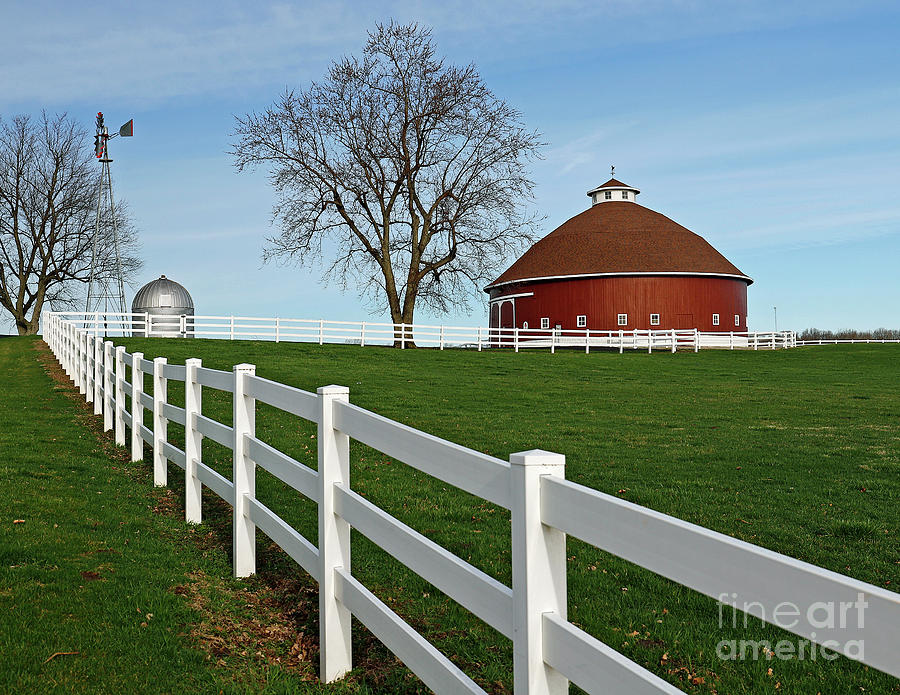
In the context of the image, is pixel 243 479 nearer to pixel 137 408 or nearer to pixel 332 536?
pixel 332 536

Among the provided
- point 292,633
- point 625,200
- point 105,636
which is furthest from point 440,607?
point 625,200

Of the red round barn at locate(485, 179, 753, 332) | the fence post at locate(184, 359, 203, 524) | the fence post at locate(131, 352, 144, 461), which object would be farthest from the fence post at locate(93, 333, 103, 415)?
the red round barn at locate(485, 179, 753, 332)

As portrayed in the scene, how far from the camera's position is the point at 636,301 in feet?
159

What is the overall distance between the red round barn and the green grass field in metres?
29.6

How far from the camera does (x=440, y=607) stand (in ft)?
17.3

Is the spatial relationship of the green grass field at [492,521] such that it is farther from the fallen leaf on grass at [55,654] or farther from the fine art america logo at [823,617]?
the fine art america logo at [823,617]

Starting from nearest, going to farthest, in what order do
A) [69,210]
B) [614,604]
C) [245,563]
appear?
1. [614,604]
2. [245,563]
3. [69,210]

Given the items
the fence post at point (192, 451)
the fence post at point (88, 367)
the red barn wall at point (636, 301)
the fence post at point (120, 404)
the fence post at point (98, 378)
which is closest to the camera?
the fence post at point (192, 451)

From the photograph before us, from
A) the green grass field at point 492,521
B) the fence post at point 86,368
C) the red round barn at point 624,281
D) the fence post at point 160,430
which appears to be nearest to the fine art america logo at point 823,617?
the green grass field at point 492,521

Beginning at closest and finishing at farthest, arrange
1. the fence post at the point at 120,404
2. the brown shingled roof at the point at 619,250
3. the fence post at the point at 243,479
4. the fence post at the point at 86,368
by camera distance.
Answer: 1. the fence post at the point at 243,479
2. the fence post at the point at 120,404
3. the fence post at the point at 86,368
4. the brown shingled roof at the point at 619,250

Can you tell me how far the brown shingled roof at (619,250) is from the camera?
49219 mm

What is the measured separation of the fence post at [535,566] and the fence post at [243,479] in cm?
390

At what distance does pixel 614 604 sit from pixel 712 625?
624 mm

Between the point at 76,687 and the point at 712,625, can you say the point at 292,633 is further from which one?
the point at 712,625
